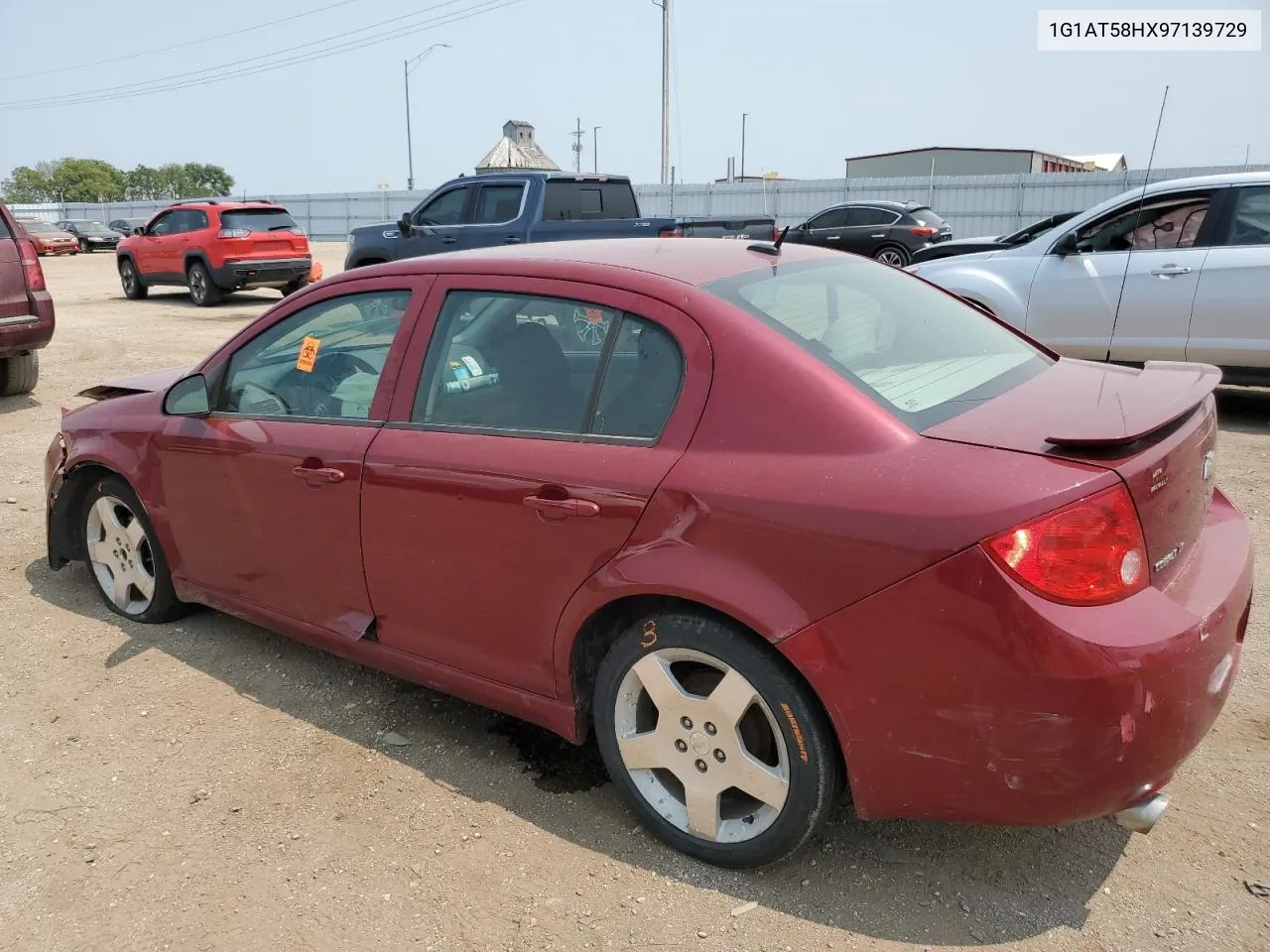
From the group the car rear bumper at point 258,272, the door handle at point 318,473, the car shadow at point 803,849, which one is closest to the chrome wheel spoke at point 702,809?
the car shadow at point 803,849

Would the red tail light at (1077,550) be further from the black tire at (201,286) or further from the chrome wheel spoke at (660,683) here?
the black tire at (201,286)

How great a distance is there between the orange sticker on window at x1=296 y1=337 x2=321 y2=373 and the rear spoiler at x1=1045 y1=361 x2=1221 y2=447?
246 cm

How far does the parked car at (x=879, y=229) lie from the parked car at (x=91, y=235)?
29.2m

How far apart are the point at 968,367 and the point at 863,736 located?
1.16m

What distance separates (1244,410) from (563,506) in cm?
732

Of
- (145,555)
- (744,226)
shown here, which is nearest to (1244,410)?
(744,226)

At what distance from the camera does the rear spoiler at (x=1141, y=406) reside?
2.17 metres

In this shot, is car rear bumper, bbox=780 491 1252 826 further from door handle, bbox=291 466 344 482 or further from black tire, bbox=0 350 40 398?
black tire, bbox=0 350 40 398

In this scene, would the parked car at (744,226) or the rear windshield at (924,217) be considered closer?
the parked car at (744,226)

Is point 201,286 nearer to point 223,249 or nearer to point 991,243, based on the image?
point 223,249

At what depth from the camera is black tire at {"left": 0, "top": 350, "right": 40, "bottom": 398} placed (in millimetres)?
8844

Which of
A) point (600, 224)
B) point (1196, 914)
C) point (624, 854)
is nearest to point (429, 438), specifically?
point (624, 854)

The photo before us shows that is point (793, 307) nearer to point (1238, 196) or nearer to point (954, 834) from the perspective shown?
point (954, 834)

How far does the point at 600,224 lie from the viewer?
448 inches
